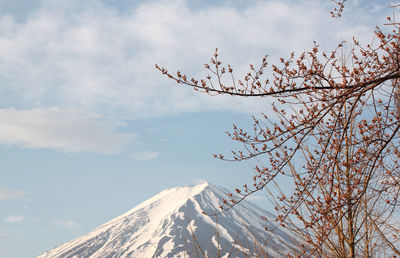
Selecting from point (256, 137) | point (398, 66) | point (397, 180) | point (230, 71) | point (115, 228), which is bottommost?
point (397, 180)

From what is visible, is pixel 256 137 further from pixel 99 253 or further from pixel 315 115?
pixel 99 253

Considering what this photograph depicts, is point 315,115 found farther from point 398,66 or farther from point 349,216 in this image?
point 349,216

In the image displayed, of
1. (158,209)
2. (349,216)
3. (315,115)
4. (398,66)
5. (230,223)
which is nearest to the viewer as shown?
(398,66)

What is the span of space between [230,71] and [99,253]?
Result: 13224 centimetres

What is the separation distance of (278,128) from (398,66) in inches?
62.1

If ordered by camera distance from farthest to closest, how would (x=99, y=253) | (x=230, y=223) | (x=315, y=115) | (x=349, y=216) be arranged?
(x=230, y=223) → (x=99, y=253) → (x=349, y=216) → (x=315, y=115)

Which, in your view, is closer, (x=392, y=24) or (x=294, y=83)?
(x=294, y=83)

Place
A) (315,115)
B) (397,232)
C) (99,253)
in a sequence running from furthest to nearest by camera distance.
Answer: (99,253) → (397,232) → (315,115)

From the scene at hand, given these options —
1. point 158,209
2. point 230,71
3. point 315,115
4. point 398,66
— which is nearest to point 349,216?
point 315,115

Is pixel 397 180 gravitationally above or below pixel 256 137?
below

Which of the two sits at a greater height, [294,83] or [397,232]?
[294,83]

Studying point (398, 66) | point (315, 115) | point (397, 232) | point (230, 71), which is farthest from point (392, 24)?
point (397, 232)

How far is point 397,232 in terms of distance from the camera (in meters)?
7.44

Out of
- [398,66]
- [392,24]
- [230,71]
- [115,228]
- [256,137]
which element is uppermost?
[115,228]
